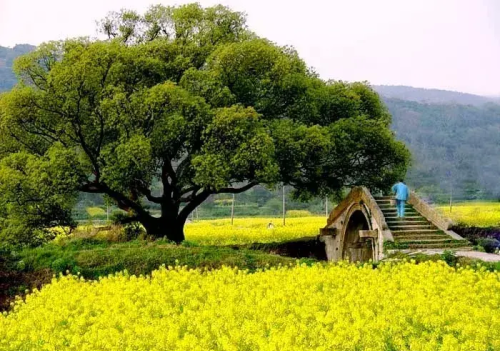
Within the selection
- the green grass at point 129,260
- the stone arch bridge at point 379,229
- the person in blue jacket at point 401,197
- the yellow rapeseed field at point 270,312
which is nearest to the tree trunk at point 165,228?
the stone arch bridge at point 379,229

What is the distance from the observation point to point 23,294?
52.8 ft

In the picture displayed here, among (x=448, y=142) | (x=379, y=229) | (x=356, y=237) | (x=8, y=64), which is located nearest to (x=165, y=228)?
(x=356, y=237)

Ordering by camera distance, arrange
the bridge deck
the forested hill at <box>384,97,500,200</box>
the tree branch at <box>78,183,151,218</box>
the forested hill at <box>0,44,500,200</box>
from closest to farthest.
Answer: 1. the bridge deck
2. the tree branch at <box>78,183,151,218</box>
3. the forested hill at <box>384,97,500,200</box>
4. the forested hill at <box>0,44,500,200</box>

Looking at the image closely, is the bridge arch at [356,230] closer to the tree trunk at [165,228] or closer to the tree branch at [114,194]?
the tree trunk at [165,228]

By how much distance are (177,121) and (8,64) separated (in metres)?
109

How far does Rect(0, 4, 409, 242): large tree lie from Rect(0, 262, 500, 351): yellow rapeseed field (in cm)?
877

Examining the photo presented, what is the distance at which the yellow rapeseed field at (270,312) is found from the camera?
8758mm

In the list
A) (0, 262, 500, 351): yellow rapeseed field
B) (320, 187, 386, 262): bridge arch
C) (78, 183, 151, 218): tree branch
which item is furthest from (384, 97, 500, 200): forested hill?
(0, 262, 500, 351): yellow rapeseed field

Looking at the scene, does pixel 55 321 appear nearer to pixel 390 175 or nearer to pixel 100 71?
pixel 100 71

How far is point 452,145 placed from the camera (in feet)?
369

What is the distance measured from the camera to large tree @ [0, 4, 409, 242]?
23469 millimetres

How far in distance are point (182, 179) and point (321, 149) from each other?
5014mm

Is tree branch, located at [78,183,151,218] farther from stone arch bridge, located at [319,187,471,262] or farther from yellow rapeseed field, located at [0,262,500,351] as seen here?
yellow rapeseed field, located at [0,262,500,351]

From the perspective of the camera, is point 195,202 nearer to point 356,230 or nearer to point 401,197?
point 356,230
